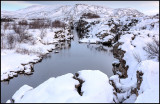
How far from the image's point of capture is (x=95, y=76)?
1142cm

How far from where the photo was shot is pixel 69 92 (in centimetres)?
960

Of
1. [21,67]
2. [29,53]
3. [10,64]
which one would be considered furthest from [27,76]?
[29,53]

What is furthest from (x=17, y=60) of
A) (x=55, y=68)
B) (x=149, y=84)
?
(x=149, y=84)

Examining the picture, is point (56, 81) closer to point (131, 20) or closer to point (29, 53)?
point (29, 53)

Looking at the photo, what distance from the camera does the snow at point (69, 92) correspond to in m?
9.12

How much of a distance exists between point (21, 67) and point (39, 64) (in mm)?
4065

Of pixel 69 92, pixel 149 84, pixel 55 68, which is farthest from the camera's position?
pixel 55 68

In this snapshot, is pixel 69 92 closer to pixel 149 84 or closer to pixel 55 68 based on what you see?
pixel 149 84

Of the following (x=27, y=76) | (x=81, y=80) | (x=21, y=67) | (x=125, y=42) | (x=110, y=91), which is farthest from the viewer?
(x=125, y=42)

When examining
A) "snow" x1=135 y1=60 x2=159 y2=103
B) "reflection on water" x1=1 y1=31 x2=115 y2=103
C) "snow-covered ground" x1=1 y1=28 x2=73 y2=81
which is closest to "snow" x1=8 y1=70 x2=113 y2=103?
"snow" x1=135 y1=60 x2=159 y2=103

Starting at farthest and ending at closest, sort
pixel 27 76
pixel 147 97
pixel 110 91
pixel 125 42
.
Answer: pixel 125 42
pixel 27 76
pixel 110 91
pixel 147 97

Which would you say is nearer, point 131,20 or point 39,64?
point 39,64

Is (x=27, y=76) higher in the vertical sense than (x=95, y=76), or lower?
lower

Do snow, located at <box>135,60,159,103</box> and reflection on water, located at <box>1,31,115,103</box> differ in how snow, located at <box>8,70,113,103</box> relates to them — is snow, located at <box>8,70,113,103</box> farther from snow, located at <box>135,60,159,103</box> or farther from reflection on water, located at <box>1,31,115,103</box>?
reflection on water, located at <box>1,31,115,103</box>
